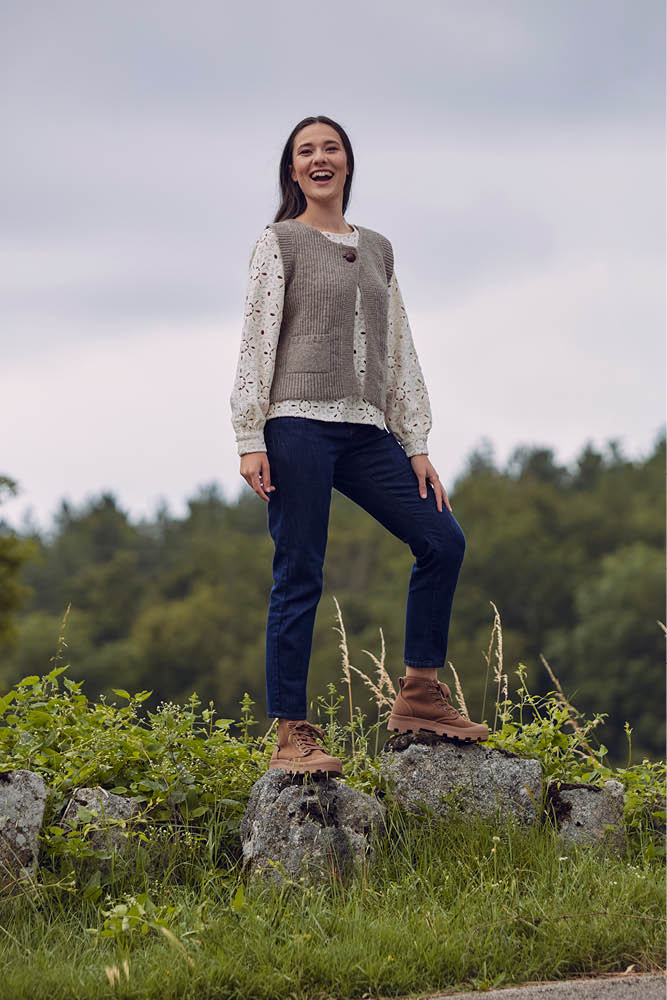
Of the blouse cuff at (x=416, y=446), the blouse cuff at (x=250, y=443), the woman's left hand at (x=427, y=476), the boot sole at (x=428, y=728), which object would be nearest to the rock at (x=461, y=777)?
the boot sole at (x=428, y=728)

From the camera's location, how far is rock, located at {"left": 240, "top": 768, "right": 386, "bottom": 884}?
4098 millimetres

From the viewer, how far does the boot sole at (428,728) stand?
4.63m

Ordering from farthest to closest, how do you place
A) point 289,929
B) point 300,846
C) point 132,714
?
1. point 132,714
2. point 300,846
3. point 289,929

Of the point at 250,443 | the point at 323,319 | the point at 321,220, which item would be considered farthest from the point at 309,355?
the point at 321,220

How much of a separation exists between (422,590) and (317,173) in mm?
1751

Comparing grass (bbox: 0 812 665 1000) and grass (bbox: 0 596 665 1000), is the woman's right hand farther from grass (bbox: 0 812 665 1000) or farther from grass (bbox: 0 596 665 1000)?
grass (bbox: 0 812 665 1000)

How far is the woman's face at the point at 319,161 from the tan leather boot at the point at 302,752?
213 cm

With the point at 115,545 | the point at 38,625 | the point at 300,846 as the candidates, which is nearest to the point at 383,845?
the point at 300,846

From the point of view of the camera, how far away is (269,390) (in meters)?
4.42

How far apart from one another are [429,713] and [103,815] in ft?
4.53

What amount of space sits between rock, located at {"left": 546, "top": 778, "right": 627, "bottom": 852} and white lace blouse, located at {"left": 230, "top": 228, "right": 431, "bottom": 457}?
1506 mm

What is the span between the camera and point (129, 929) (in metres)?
3.58

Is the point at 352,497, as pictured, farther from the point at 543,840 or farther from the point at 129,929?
the point at 129,929

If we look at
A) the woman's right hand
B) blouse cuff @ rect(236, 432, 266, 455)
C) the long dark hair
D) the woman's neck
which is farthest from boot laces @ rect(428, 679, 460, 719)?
the long dark hair
